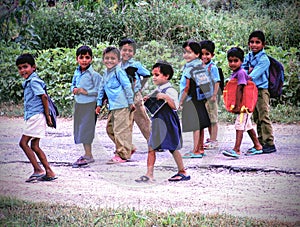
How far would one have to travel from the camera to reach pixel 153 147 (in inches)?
226

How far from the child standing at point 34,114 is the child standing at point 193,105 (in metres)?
1.76

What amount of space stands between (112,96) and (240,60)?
162 cm

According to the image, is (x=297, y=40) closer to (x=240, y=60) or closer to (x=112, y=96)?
(x=240, y=60)

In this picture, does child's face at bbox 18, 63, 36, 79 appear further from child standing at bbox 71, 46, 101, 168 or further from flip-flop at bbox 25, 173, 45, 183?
flip-flop at bbox 25, 173, 45, 183

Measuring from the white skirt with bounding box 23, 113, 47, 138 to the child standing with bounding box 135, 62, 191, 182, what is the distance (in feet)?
3.71

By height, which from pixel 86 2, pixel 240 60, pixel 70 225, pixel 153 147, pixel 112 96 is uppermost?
pixel 86 2

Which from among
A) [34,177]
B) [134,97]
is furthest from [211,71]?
[34,177]

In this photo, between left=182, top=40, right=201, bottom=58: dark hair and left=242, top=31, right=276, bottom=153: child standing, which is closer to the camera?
left=182, top=40, right=201, bottom=58: dark hair

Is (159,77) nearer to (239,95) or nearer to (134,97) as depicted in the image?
(134,97)

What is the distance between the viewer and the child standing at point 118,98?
21.6ft

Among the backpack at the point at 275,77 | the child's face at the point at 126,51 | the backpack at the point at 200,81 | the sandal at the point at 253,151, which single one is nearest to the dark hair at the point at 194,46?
the backpack at the point at 200,81

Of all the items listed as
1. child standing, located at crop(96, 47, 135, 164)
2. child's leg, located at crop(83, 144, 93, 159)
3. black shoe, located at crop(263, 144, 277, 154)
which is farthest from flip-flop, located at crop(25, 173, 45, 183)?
black shoe, located at crop(263, 144, 277, 154)

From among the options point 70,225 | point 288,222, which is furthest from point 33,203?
point 288,222

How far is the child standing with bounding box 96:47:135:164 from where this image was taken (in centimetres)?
660
